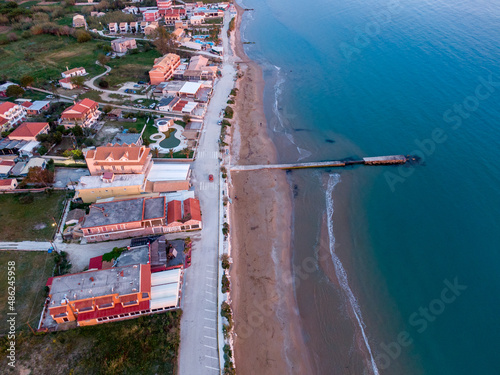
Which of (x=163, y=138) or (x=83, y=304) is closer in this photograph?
(x=83, y=304)

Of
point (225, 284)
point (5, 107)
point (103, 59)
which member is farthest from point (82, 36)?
point (225, 284)

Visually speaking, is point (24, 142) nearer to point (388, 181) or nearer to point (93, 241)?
point (93, 241)

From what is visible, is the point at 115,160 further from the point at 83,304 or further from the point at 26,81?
the point at 26,81

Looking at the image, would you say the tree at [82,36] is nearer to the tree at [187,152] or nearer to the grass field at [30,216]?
the tree at [187,152]

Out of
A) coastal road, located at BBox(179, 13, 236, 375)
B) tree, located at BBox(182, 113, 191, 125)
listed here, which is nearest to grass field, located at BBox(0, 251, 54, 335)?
coastal road, located at BBox(179, 13, 236, 375)

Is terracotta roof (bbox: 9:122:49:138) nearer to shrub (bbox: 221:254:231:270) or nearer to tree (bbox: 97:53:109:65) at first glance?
tree (bbox: 97:53:109:65)

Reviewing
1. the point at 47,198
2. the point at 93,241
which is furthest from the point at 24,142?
the point at 93,241

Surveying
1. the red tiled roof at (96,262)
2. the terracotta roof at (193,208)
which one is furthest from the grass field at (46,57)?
the red tiled roof at (96,262)

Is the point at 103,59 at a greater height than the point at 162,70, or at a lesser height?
lesser
